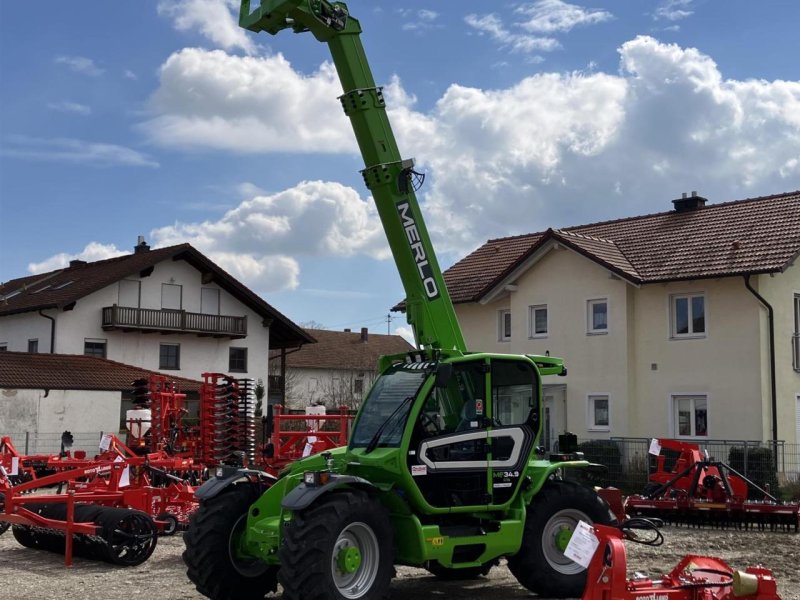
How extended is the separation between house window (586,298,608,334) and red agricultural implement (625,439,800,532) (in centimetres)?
968

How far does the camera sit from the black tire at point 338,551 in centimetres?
838

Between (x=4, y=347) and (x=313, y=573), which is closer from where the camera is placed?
(x=313, y=573)

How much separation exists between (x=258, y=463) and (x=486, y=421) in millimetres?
8454

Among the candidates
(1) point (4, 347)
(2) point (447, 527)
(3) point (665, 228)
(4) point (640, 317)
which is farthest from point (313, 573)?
(1) point (4, 347)

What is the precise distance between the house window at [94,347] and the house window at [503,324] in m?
18.6

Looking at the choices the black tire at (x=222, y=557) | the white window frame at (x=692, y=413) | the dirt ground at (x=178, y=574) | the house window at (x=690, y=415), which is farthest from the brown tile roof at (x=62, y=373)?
the black tire at (x=222, y=557)

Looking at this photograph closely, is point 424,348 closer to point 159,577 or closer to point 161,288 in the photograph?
point 159,577

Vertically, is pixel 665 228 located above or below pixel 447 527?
above

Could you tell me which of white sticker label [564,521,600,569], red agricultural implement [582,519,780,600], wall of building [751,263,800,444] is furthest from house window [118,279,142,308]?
white sticker label [564,521,600,569]

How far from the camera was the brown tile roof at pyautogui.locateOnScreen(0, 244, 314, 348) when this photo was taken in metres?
41.4

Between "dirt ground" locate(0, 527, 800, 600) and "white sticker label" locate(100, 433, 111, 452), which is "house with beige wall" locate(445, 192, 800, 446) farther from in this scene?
"white sticker label" locate(100, 433, 111, 452)

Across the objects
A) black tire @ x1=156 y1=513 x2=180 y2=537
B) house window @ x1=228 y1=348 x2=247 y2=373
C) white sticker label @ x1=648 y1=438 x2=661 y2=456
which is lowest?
black tire @ x1=156 y1=513 x2=180 y2=537

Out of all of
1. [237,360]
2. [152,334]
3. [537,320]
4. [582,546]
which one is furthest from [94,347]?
[582,546]

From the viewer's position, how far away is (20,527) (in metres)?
13.6
